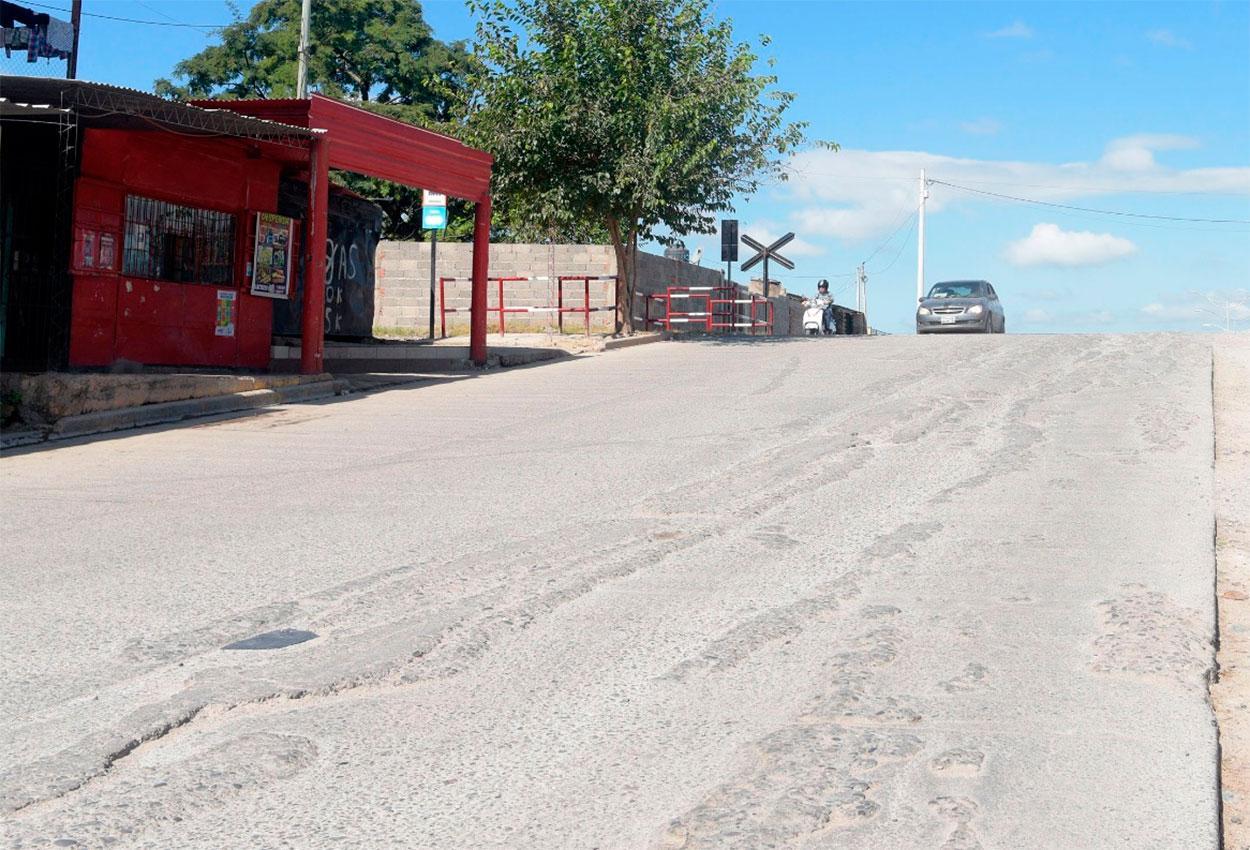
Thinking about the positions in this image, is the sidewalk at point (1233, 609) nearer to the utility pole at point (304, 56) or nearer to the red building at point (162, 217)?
the red building at point (162, 217)

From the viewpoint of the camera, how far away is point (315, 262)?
17.8 metres

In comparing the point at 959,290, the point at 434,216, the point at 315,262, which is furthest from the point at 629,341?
the point at 959,290

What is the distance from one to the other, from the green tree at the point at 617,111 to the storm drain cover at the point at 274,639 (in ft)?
62.6

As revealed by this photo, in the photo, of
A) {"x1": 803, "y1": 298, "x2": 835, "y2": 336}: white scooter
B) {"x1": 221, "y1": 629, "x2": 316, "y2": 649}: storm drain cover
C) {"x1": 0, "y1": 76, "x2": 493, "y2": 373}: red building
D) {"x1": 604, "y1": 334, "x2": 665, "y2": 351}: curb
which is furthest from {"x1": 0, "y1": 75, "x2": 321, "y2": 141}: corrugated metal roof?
{"x1": 803, "y1": 298, "x2": 835, "y2": 336}: white scooter

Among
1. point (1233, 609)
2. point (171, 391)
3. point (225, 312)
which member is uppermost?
point (225, 312)

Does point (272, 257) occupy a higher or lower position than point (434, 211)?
lower

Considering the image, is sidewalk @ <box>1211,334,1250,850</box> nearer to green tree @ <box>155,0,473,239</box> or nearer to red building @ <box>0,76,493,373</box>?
red building @ <box>0,76,493,373</box>

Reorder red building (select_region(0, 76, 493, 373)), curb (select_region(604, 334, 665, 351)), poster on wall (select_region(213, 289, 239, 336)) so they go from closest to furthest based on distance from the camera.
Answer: red building (select_region(0, 76, 493, 373)), poster on wall (select_region(213, 289, 239, 336)), curb (select_region(604, 334, 665, 351))

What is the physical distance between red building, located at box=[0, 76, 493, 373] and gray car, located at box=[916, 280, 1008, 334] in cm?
1447

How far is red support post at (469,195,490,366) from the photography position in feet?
71.1

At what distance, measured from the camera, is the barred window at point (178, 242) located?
16.8 m

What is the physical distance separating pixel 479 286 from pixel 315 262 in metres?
4.47

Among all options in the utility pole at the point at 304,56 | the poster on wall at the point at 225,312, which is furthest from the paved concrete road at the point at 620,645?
the utility pole at the point at 304,56

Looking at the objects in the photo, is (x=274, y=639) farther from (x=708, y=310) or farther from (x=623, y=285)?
(x=708, y=310)
